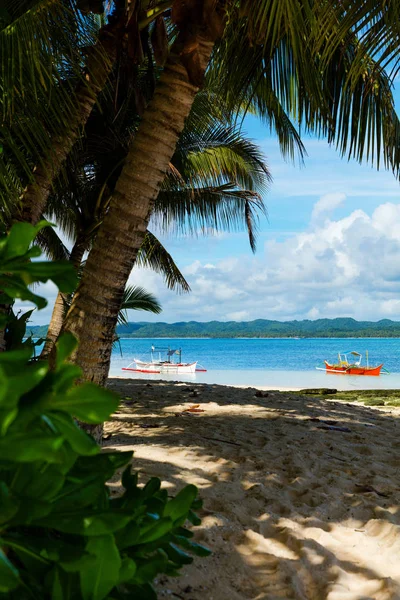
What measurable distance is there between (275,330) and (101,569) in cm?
12474

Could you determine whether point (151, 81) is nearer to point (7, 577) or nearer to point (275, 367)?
point (7, 577)

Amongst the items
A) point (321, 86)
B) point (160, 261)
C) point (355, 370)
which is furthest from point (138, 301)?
point (355, 370)

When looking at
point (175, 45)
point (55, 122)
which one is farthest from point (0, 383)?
point (55, 122)

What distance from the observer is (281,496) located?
11.4 feet

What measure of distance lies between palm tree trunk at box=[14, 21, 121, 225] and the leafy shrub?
12.8ft

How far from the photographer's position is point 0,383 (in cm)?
76

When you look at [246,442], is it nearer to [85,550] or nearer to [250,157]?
[85,550]

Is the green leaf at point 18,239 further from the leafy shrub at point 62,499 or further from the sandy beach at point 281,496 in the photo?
the sandy beach at point 281,496

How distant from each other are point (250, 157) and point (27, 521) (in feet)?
34.2

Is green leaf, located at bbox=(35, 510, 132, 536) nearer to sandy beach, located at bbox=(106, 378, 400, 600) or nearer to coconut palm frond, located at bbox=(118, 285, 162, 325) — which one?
sandy beach, located at bbox=(106, 378, 400, 600)

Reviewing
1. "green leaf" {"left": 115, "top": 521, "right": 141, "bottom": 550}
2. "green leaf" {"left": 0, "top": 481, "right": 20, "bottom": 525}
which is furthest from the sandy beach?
"green leaf" {"left": 0, "top": 481, "right": 20, "bottom": 525}

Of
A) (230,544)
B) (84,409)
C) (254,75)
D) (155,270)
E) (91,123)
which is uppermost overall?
(91,123)

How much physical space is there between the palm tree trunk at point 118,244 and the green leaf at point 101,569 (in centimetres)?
236

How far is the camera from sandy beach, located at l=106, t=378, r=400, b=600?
94.5 inches
